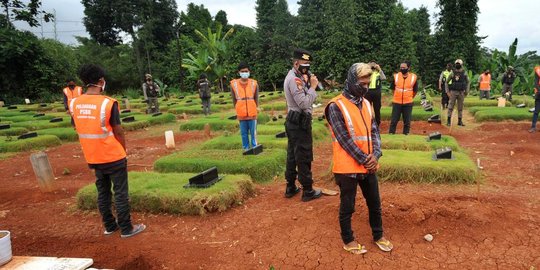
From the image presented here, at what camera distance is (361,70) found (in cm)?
335

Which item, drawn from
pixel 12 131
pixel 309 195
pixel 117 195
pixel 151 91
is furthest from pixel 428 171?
pixel 12 131


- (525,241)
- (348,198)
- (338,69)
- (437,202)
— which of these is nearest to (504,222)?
(525,241)

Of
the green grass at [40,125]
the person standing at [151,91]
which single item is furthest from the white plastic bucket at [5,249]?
the green grass at [40,125]

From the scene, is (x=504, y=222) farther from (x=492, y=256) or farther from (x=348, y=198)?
(x=348, y=198)

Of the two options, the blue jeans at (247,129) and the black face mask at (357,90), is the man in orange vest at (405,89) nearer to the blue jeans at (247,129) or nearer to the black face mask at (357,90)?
the blue jeans at (247,129)

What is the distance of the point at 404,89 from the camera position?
8586mm

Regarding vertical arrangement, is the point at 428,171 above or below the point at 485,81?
below

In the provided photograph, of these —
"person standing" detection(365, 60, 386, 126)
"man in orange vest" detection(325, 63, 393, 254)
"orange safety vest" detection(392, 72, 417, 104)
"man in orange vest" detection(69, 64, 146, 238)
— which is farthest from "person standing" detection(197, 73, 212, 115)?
"man in orange vest" detection(325, 63, 393, 254)

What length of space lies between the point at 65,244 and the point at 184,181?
6.02 feet

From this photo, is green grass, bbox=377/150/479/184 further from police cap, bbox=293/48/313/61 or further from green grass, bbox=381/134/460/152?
police cap, bbox=293/48/313/61

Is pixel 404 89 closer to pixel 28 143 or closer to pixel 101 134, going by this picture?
pixel 101 134

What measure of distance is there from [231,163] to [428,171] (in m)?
3.33

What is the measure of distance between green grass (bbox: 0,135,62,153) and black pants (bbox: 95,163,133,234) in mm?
8077

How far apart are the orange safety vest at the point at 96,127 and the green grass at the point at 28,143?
26.9ft
